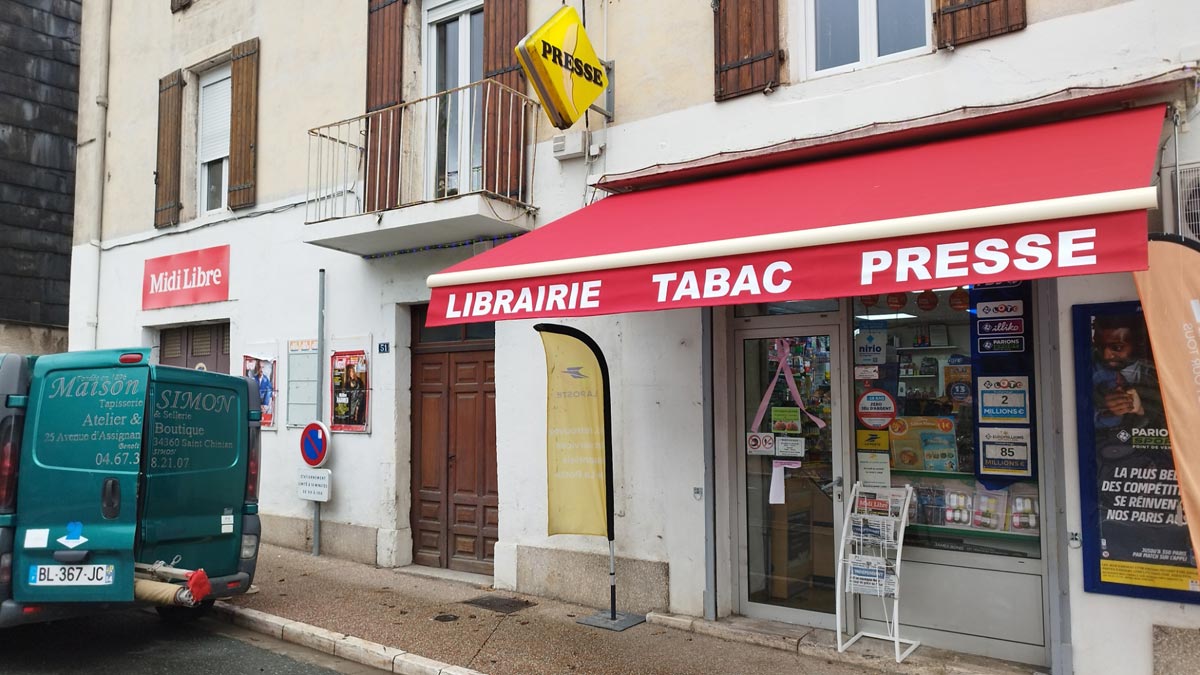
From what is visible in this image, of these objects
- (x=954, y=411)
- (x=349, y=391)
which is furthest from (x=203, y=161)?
(x=954, y=411)

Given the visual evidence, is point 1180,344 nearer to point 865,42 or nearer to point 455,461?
point 865,42

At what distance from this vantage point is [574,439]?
6641mm

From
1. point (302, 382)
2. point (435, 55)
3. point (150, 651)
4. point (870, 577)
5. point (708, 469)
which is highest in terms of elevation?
point (435, 55)

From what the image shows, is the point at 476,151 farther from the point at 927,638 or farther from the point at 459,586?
the point at 927,638

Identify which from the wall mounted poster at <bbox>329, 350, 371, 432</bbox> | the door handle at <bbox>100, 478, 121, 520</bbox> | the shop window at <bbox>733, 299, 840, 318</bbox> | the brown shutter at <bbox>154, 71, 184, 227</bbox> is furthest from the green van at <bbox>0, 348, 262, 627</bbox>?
the brown shutter at <bbox>154, 71, 184, 227</bbox>

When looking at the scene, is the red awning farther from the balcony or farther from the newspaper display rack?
the newspaper display rack

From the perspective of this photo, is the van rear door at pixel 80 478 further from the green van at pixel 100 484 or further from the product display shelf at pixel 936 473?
the product display shelf at pixel 936 473

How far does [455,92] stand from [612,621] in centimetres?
518

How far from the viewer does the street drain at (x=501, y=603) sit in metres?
6.92

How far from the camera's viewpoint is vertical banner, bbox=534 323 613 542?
653 cm

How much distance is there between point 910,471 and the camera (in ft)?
19.3

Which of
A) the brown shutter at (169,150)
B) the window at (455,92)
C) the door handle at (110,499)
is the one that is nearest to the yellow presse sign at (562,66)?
the window at (455,92)

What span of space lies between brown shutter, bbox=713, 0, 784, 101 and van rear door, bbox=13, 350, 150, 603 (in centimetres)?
476

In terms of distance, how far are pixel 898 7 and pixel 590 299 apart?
3.26 m
